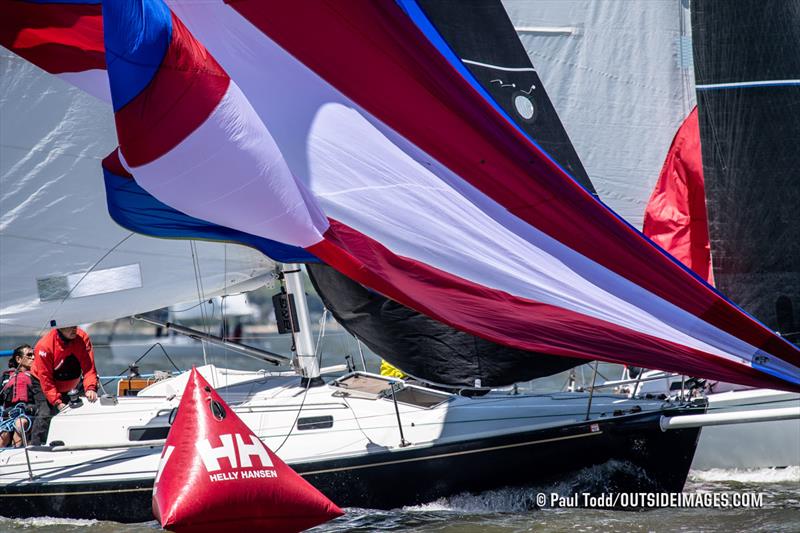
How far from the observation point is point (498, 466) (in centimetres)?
773

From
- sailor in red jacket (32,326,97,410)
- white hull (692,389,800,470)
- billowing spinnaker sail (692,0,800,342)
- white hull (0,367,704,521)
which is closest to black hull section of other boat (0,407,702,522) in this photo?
white hull (0,367,704,521)

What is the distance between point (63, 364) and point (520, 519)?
13.5 feet

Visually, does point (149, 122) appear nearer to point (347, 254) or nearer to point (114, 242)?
point (347, 254)

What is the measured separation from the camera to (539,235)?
6711 mm

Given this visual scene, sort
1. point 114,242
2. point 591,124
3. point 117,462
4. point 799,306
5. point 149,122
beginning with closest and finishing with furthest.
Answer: point 149,122
point 799,306
point 117,462
point 114,242
point 591,124

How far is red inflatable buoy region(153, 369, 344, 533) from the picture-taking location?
Result: 620 cm

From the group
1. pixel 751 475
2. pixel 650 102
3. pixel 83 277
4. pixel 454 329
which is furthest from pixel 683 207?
pixel 83 277

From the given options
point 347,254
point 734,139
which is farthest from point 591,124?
point 347,254

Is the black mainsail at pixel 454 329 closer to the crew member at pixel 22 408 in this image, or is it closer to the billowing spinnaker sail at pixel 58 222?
the billowing spinnaker sail at pixel 58 222

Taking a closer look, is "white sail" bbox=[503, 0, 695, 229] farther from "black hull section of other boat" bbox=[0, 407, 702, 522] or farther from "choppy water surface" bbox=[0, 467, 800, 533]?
"choppy water surface" bbox=[0, 467, 800, 533]

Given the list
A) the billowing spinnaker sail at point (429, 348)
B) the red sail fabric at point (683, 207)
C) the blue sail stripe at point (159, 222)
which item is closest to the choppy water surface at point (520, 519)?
the billowing spinnaker sail at point (429, 348)

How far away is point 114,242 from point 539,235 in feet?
12.3

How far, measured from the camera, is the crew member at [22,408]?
8664mm

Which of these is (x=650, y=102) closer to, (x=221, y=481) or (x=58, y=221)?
(x=58, y=221)
